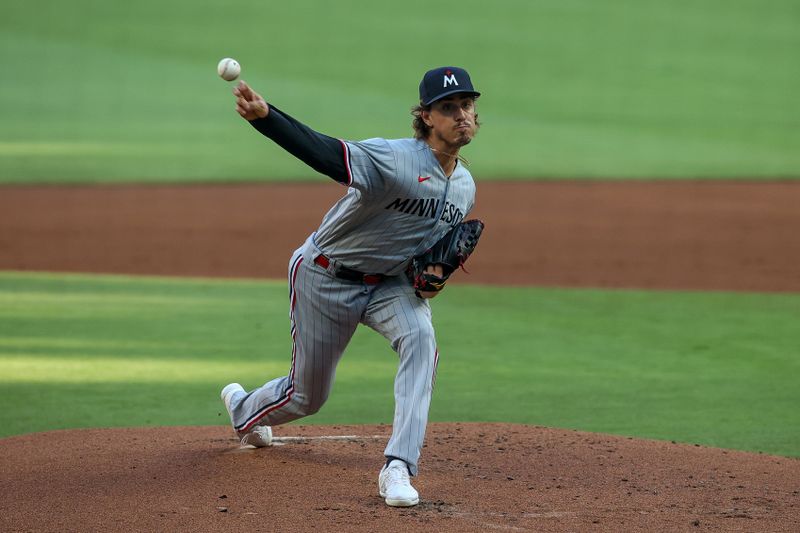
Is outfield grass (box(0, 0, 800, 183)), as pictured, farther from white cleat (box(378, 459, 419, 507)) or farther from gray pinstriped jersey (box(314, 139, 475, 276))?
white cleat (box(378, 459, 419, 507))

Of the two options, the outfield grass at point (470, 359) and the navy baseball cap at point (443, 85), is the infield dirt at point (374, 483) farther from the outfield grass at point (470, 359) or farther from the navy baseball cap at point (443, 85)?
the navy baseball cap at point (443, 85)

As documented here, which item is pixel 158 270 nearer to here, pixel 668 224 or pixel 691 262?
pixel 691 262

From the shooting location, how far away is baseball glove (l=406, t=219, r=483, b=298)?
17.3ft

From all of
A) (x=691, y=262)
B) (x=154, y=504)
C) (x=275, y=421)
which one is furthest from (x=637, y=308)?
(x=154, y=504)

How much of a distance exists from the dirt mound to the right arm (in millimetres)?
1371

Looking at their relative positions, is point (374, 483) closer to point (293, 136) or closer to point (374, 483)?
point (374, 483)

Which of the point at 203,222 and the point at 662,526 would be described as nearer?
the point at 662,526

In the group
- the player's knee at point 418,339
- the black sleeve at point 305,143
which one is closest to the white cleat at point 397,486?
the player's knee at point 418,339

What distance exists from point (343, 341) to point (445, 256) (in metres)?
0.65

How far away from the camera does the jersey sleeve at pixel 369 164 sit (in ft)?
16.4

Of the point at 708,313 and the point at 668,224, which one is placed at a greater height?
the point at 668,224

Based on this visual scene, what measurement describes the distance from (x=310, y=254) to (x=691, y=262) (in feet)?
26.9

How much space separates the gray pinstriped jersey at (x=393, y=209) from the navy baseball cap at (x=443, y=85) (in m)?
0.21

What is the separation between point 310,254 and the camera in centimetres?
554
